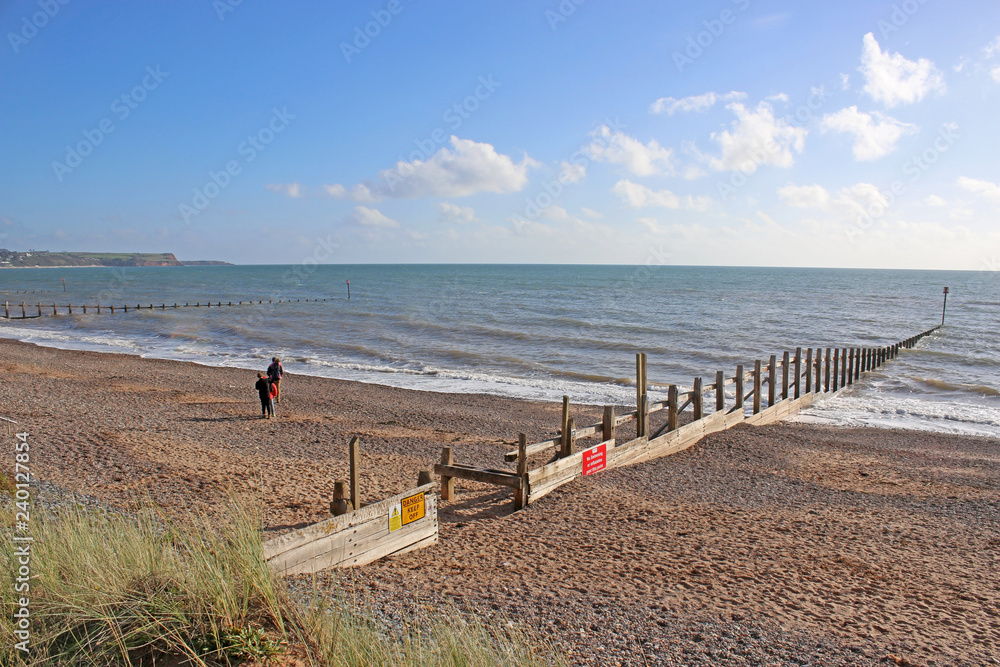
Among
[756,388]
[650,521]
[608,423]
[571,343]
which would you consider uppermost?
[608,423]

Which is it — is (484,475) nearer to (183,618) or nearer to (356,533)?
(356,533)

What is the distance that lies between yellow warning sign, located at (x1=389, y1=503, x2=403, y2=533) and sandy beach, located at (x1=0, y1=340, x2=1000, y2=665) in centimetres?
40

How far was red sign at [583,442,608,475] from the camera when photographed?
10547mm

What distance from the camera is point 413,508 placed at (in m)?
7.23

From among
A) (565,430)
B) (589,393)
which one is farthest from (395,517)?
(589,393)

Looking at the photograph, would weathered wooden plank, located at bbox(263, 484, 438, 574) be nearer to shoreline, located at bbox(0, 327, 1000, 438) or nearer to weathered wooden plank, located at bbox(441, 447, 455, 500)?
weathered wooden plank, located at bbox(441, 447, 455, 500)

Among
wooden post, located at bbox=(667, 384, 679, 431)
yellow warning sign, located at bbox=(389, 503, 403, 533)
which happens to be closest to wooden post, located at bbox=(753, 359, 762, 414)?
wooden post, located at bbox=(667, 384, 679, 431)

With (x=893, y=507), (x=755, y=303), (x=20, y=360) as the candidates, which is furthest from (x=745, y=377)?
(x=755, y=303)

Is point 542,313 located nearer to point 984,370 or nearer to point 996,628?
point 984,370

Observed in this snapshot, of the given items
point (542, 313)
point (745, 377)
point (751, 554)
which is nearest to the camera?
point (751, 554)

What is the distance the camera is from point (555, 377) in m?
25.2

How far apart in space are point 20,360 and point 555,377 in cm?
2197

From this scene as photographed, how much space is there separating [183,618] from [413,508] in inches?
143

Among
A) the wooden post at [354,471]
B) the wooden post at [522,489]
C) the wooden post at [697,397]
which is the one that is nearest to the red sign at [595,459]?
the wooden post at [522,489]
